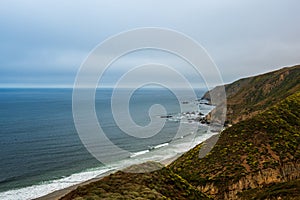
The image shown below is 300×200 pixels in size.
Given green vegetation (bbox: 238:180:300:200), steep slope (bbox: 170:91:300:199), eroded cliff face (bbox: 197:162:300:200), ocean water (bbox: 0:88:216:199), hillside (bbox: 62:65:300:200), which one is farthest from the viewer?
ocean water (bbox: 0:88:216:199)

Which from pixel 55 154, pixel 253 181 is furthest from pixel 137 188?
pixel 55 154

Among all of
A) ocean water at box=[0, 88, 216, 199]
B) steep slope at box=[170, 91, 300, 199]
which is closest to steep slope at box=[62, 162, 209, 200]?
steep slope at box=[170, 91, 300, 199]

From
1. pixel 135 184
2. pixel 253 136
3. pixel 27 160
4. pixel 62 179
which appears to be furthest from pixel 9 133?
pixel 135 184

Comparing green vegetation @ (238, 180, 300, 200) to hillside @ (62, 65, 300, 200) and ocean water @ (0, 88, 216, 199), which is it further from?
ocean water @ (0, 88, 216, 199)

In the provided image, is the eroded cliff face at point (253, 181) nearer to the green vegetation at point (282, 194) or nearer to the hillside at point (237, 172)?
the hillside at point (237, 172)

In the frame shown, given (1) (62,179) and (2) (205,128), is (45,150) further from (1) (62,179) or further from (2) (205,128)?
(2) (205,128)

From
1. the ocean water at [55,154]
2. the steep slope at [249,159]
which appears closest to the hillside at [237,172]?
the steep slope at [249,159]

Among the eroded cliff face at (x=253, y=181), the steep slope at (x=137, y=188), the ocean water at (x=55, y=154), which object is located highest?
the steep slope at (x=137, y=188)

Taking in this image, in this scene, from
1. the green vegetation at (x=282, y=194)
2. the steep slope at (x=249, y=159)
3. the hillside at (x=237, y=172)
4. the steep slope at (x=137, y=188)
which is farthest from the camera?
the steep slope at (x=249, y=159)
